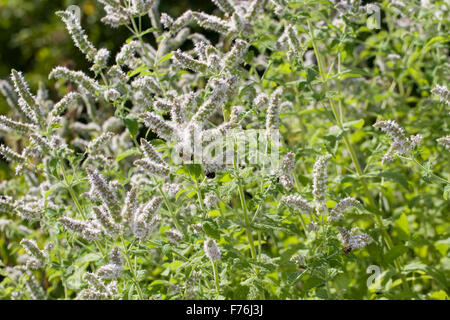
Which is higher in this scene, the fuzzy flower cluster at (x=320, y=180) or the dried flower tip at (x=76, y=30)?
the dried flower tip at (x=76, y=30)

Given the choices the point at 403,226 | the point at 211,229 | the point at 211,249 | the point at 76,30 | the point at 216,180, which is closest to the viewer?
the point at 211,249

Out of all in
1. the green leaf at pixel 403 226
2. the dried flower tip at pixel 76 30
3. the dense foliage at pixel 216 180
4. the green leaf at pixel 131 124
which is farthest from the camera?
the green leaf at pixel 403 226

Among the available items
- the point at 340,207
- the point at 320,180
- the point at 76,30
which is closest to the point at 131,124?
the point at 76,30

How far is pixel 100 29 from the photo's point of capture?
8703mm

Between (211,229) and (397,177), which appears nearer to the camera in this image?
(211,229)

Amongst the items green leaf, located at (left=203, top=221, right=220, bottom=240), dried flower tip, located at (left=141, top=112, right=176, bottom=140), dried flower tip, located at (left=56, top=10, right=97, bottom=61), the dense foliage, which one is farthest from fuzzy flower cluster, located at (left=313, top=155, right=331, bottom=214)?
dried flower tip, located at (left=56, top=10, right=97, bottom=61)

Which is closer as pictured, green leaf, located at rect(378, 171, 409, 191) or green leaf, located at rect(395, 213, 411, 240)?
green leaf, located at rect(378, 171, 409, 191)

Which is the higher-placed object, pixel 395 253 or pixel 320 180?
pixel 320 180

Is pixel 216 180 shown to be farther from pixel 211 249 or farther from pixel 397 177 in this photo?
pixel 397 177

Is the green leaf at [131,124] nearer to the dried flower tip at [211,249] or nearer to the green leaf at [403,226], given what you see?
the dried flower tip at [211,249]

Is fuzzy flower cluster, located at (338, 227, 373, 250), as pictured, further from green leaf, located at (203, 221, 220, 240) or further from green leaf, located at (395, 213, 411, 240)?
green leaf, located at (395, 213, 411, 240)


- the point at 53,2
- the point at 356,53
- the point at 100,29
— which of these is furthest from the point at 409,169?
the point at 53,2

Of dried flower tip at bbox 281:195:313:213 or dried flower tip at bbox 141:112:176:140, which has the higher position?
dried flower tip at bbox 141:112:176:140

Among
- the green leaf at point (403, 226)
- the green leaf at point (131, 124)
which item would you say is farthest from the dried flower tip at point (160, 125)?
the green leaf at point (403, 226)
